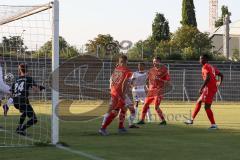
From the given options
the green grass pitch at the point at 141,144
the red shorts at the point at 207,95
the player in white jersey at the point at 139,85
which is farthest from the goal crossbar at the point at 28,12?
the player in white jersey at the point at 139,85

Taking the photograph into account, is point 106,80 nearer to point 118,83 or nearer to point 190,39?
point 118,83

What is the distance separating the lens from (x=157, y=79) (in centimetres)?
1800

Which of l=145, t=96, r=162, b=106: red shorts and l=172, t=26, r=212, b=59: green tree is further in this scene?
l=172, t=26, r=212, b=59: green tree

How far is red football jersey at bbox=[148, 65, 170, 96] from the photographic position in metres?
18.0

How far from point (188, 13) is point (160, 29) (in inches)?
213

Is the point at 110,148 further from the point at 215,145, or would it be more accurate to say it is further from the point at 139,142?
the point at 215,145

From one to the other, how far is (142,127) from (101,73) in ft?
60.8

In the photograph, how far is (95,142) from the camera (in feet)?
40.5

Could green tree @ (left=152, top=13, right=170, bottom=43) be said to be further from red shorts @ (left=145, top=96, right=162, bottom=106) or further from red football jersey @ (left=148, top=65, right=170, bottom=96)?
red shorts @ (left=145, top=96, right=162, bottom=106)

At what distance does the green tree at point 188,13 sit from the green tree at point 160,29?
8.80 feet

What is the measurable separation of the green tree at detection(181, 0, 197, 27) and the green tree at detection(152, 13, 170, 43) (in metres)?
2.68

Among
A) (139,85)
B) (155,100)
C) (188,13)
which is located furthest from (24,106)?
(188,13)

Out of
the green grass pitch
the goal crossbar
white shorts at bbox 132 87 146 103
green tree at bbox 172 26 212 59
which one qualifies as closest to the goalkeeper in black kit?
the green grass pitch

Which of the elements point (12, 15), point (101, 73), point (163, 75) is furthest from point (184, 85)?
point (12, 15)
